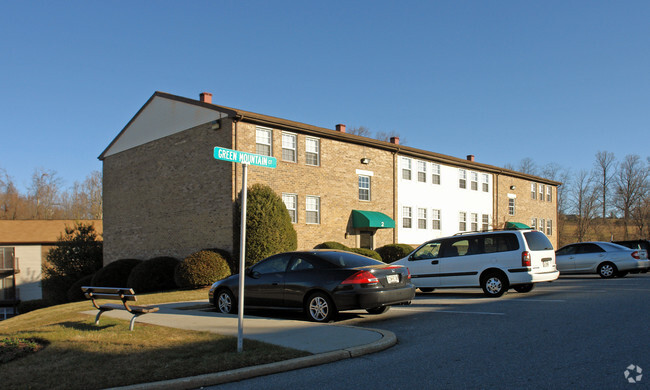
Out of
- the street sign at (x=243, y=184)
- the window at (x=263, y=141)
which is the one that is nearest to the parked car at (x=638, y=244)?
the window at (x=263, y=141)

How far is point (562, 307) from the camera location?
1088 cm

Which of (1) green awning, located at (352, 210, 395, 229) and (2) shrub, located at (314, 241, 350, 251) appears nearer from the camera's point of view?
(2) shrub, located at (314, 241, 350, 251)

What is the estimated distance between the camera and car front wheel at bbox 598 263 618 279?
20.4 m

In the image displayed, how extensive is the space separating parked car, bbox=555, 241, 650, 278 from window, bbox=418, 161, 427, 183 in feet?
34.6

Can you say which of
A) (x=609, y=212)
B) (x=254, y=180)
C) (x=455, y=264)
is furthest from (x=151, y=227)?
(x=609, y=212)

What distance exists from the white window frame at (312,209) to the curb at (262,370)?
1644 cm

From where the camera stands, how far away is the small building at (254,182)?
2241cm

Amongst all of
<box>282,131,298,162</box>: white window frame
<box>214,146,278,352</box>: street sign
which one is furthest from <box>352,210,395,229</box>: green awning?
<box>214,146,278,352</box>: street sign

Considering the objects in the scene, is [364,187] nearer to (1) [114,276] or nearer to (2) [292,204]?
(2) [292,204]

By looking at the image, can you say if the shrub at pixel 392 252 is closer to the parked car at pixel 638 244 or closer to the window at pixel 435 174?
the window at pixel 435 174

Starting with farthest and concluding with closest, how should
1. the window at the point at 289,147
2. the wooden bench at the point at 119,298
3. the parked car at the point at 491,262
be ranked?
the window at the point at 289,147 → the parked car at the point at 491,262 → the wooden bench at the point at 119,298

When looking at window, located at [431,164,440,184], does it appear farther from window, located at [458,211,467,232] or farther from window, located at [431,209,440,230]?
window, located at [458,211,467,232]

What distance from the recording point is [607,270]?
20.5m

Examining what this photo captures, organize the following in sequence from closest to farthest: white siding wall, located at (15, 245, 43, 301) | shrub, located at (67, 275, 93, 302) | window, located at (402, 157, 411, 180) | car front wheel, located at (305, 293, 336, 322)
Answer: car front wheel, located at (305, 293, 336, 322) < shrub, located at (67, 275, 93, 302) < window, located at (402, 157, 411, 180) < white siding wall, located at (15, 245, 43, 301)
